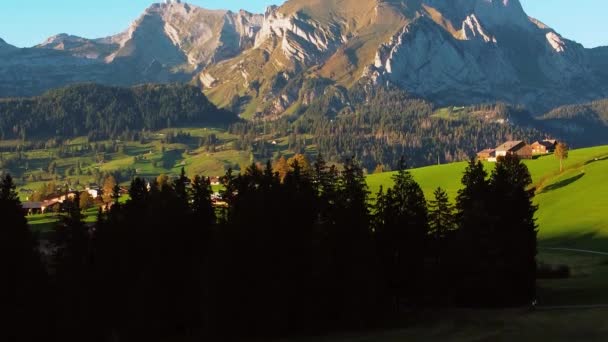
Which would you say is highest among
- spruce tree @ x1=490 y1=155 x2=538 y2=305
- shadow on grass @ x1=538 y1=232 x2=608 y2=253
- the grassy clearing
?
spruce tree @ x1=490 y1=155 x2=538 y2=305

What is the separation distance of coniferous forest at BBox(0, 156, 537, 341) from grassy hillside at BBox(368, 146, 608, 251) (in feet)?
141

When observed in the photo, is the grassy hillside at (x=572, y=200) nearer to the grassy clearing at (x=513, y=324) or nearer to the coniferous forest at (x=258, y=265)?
the coniferous forest at (x=258, y=265)

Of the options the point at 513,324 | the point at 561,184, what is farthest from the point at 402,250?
the point at 561,184

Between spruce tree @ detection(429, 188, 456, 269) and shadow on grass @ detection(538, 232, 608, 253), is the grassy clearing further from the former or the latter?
shadow on grass @ detection(538, 232, 608, 253)

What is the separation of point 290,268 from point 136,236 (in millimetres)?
15755

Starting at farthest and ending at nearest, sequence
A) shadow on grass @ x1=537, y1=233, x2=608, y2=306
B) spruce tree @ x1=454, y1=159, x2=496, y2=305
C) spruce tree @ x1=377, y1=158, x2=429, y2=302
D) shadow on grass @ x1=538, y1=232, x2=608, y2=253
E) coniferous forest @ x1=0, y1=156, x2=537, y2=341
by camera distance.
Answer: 1. shadow on grass @ x1=538, y1=232, x2=608, y2=253
2. spruce tree @ x1=377, y1=158, x2=429, y2=302
3. spruce tree @ x1=454, y1=159, x2=496, y2=305
4. shadow on grass @ x1=537, y1=233, x2=608, y2=306
5. coniferous forest @ x1=0, y1=156, x2=537, y2=341

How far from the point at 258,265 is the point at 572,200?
9970cm

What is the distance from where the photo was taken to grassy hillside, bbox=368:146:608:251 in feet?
401

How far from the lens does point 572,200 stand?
15025 centimetres

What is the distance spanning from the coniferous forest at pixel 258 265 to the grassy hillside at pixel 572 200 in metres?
42.9

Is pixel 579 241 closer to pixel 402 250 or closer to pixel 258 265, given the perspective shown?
pixel 402 250

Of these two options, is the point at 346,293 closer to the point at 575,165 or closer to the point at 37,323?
the point at 37,323

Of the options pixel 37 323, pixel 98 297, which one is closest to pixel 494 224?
pixel 98 297

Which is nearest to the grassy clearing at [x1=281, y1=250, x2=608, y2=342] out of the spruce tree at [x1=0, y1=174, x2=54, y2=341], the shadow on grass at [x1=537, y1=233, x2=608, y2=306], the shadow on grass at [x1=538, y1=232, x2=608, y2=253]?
the shadow on grass at [x1=537, y1=233, x2=608, y2=306]
